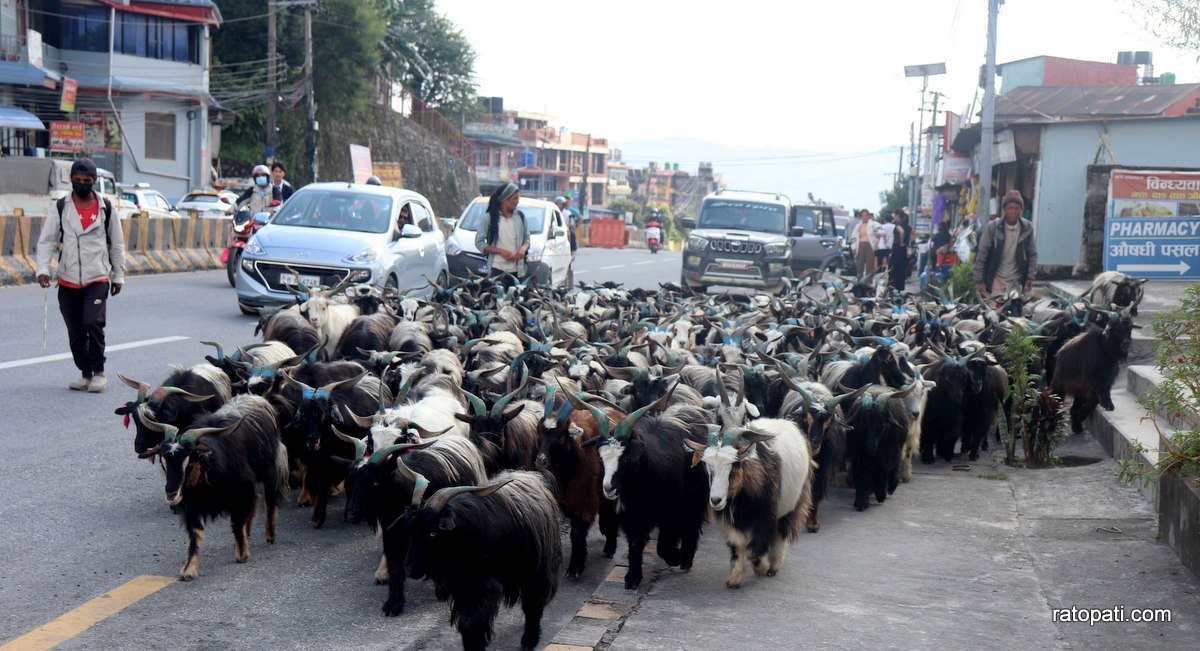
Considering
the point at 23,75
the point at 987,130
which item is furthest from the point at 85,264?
the point at 23,75

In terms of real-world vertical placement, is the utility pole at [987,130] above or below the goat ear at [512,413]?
above

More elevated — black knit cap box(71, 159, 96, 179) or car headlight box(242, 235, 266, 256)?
black knit cap box(71, 159, 96, 179)

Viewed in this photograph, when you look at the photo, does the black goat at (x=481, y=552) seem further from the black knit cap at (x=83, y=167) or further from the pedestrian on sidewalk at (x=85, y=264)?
the pedestrian on sidewalk at (x=85, y=264)

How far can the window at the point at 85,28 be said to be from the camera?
37281mm

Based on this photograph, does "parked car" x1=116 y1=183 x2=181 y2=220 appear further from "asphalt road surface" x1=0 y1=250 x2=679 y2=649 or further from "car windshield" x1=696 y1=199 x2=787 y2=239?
"asphalt road surface" x1=0 y1=250 x2=679 y2=649

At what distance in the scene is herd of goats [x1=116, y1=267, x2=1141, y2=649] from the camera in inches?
199

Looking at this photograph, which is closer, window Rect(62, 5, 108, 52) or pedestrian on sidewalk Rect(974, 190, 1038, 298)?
pedestrian on sidewalk Rect(974, 190, 1038, 298)

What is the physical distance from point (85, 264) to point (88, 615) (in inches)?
203

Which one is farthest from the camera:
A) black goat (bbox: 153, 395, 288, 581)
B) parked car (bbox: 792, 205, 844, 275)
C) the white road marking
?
parked car (bbox: 792, 205, 844, 275)

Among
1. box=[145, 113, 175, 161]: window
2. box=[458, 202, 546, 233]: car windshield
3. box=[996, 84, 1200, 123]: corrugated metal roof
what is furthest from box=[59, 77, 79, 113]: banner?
box=[996, 84, 1200, 123]: corrugated metal roof

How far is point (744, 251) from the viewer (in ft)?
67.6

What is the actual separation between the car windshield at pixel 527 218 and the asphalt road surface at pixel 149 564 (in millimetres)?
9424

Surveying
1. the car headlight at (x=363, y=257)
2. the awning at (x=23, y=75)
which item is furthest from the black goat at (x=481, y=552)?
the awning at (x=23, y=75)

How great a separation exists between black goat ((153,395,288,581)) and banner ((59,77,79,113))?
30.7 m
